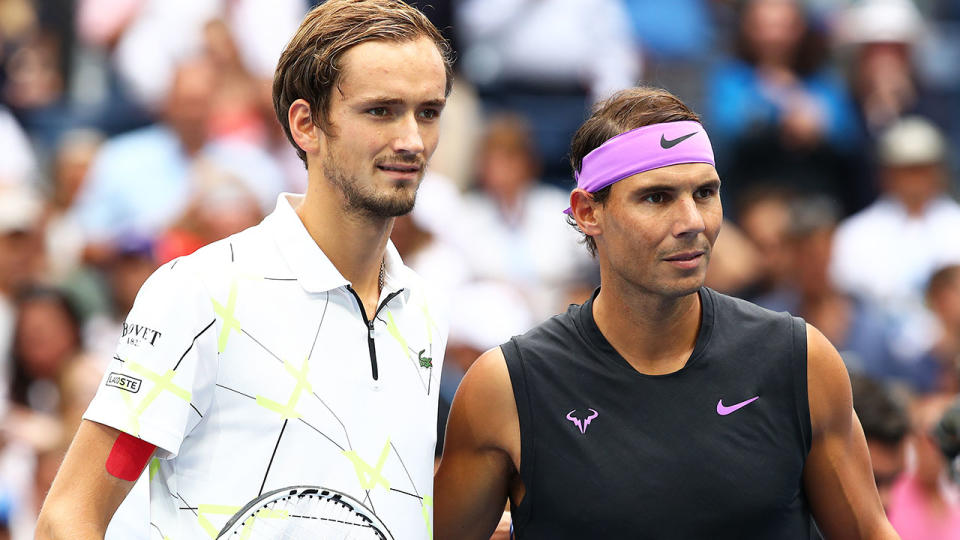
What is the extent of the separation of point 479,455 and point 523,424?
15 cm

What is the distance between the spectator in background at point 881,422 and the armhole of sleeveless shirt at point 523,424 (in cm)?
160

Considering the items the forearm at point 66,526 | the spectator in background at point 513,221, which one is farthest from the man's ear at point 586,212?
the spectator in background at point 513,221

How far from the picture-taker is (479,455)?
3.62 metres

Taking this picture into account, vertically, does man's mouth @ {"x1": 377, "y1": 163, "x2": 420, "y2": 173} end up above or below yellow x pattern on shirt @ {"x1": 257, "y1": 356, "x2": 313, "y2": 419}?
above

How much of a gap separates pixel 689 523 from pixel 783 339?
0.53m

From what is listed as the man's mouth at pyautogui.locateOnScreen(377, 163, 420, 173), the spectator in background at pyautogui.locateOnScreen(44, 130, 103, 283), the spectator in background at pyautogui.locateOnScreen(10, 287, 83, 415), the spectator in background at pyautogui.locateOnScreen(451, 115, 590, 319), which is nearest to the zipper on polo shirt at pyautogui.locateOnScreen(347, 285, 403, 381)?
the man's mouth at pyautogui.locateOnScreen(377, 163, 420, 173)

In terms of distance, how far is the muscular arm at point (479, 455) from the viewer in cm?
358

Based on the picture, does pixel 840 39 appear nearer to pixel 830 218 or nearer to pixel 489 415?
pixel 830 218

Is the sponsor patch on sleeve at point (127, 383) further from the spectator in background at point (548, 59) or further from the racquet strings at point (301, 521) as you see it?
the spectator in background at point (548, 59)

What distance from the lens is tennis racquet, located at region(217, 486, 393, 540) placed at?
3068mm

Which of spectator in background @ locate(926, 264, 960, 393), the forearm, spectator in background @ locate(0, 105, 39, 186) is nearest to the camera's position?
the forearm

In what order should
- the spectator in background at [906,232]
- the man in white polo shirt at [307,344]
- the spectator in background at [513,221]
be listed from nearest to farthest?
the man in white polo shirt at [307,344] → the spectator in background at [906,232] → the spectator in background at [513,221]

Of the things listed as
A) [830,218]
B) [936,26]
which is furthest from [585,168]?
[936,26]

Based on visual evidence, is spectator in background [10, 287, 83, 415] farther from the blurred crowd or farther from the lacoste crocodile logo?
the lacoste crocodile logo
